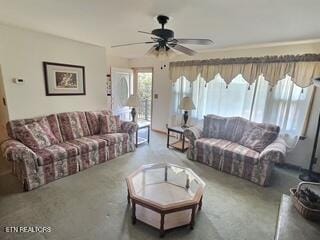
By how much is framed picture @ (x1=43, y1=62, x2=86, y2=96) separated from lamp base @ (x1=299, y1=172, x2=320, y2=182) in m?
4.53

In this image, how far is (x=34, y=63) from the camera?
319cm

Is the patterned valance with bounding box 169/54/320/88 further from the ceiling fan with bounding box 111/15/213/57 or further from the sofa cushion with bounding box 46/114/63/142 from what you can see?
the sofa cushion with bounding box 46/114/63/142

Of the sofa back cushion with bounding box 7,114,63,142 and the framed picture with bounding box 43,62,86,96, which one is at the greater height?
the framed picture with bounding box 43,62,86,96

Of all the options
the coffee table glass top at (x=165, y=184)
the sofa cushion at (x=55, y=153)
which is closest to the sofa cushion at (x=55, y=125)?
the sofa cushion at (x=55, y=153)

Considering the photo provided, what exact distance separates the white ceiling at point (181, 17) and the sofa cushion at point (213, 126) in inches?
61.8

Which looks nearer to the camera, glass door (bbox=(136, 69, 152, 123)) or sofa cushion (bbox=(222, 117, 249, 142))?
sofa cushion (bbox=(222, 117, 249, 142))

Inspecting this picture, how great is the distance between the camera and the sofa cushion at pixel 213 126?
3.86 metres

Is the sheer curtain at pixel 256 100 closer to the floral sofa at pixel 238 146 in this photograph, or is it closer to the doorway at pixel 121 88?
the floral sofa at pixel 238 146

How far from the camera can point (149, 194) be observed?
231 centimetres

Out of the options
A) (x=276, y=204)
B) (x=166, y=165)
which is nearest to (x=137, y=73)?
(x=166, y=165)

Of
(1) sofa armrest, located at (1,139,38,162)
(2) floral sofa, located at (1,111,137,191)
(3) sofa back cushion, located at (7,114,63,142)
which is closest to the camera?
(1) sofa armrest, located at (1,139,38,162)

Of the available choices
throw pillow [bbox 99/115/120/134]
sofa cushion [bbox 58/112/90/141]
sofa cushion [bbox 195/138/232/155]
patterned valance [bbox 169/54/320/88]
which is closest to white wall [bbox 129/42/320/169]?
patterned valance [bbox 169/54/320/88]

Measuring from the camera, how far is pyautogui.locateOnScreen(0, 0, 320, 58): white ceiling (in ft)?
6.14

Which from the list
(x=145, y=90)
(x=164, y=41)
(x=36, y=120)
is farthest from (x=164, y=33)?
(x=145, y=90)
